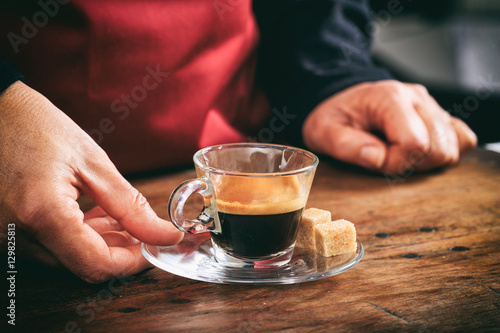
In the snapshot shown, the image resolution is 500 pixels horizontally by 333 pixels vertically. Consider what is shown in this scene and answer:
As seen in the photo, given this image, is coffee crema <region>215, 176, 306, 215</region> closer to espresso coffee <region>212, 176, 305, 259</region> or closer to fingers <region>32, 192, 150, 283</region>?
espresso coffee <region>212, 176, 305, 259</region>

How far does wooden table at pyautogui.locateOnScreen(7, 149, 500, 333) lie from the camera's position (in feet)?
2.15

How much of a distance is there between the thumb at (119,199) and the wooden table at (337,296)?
0.26 feet

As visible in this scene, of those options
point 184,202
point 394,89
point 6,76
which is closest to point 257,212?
point 184,202

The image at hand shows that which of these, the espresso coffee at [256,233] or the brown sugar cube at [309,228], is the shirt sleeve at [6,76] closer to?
the espresso coffee at [256,233]

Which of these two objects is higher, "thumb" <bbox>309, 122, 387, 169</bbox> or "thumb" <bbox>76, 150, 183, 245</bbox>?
"thumb" <bbox>76, 150, 183, 245</bbox>

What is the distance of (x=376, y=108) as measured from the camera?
4.78ft

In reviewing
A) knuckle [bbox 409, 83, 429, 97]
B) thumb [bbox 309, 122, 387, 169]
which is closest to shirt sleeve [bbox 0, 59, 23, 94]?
thumb [bbox 309, 122, 387, 169]

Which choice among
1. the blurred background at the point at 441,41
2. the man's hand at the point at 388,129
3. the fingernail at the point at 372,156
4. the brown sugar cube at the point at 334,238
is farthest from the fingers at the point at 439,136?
the blurred background at the point at 441,41

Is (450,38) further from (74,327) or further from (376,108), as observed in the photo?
(74,327)

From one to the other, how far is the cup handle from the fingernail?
713 mm

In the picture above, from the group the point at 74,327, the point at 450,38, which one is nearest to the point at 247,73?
the point at 74,327

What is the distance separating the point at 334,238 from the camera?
833 millimetres

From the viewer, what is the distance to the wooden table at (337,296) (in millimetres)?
655

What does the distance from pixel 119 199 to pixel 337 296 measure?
37 centimetres
